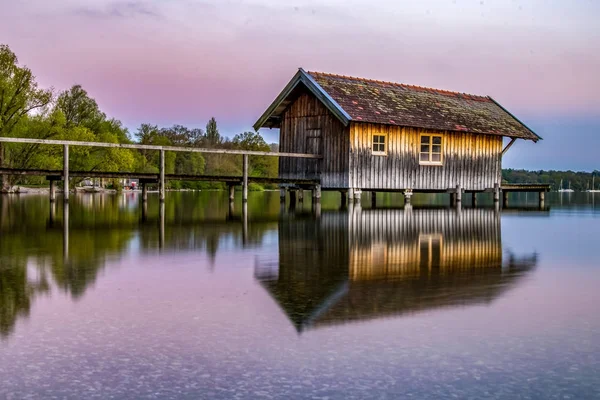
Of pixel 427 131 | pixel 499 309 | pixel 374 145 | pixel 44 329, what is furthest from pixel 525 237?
pixel 427 131

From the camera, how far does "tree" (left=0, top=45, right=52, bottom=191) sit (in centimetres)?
5022

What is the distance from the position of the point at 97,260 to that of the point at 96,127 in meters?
65.0

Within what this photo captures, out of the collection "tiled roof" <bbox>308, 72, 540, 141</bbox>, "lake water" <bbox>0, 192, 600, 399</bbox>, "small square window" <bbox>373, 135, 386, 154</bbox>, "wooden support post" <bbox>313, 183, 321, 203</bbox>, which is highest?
"tiled roof" <bbox>308, 72, 540, 141</bbox>

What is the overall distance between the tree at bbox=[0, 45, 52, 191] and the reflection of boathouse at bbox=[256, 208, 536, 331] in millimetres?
39824

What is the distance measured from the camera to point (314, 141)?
1388 inches

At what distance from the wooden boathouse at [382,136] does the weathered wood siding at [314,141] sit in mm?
47

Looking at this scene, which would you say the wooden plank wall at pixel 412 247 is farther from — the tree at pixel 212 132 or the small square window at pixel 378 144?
the tree at pixel 212 132

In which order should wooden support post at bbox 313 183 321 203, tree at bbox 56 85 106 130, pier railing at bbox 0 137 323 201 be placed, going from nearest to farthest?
pier railing at bbox 0 137 323 201 < wooden support post at bbox 313 183 321 203 < tree at bbox 56 85 106 130

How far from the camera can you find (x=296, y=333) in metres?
6.11

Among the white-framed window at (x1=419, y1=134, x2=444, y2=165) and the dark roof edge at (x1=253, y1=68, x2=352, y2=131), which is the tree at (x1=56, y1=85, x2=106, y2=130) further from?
the white-framed window at (x1=419, y1=134, x2=444, y2=165)

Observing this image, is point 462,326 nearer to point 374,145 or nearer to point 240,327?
point 240,327

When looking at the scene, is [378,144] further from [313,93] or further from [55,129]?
[55,129]

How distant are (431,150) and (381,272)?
27.9m

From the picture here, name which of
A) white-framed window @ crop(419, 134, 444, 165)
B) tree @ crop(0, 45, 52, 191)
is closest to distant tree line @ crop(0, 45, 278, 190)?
tree @ crop(0, 45, 52, 191)
